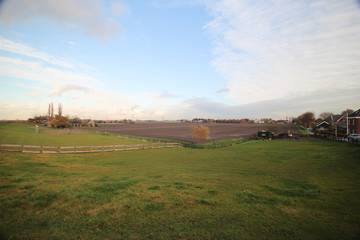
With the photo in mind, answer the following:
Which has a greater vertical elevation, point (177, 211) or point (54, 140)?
point (177, 211)

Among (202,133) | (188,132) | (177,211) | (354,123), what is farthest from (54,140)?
(354,123)

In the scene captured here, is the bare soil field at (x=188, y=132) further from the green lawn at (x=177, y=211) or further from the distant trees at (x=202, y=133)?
the green lawn at (x=177, y=211)

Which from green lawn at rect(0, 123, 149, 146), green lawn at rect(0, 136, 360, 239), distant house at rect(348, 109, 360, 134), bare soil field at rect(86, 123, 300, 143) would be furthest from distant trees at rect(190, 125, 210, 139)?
green lawn at rect(0, 136, 360, 239)

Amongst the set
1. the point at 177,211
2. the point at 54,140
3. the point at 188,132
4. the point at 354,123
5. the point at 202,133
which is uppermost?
the point at 354,123

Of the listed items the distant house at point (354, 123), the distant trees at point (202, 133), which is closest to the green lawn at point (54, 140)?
the distant trees at point (202, 133)

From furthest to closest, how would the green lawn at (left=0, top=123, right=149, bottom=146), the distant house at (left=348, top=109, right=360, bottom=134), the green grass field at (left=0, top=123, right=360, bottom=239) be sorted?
the distant house at (left=348, top=109, right=360, bottom=134)
the green lawn at (left=0, top=123, right=149, bottom=146)
the green grass field at (left=0, top=123, right=360, bottom=239)

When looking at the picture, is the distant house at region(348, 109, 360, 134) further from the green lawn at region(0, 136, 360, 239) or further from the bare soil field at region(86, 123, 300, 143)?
the green lawn at region(0, 136, 360, 239)

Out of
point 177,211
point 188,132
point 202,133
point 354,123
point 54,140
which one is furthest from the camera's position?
point 188,132

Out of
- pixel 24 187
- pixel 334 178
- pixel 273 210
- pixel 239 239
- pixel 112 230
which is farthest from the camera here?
pixel 334 178

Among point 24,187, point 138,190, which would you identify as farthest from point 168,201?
point 24,187

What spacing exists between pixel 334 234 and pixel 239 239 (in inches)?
113

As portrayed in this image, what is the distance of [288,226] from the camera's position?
558cm

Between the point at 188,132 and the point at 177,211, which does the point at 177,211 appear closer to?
the point at 177,211

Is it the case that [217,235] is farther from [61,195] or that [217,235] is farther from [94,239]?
[61,195]
